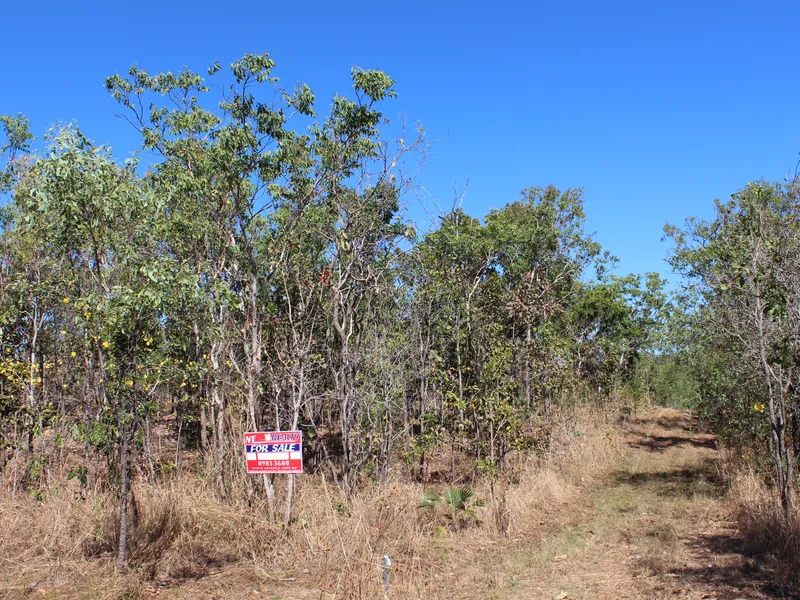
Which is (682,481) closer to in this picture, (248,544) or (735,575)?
(735,575)

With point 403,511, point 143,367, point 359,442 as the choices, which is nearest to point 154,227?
point 143,367

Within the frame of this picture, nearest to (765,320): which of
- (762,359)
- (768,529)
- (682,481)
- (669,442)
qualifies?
(762,359)

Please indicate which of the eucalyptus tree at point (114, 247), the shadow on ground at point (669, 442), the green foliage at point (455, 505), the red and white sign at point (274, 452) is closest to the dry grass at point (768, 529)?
the green foliage at point (455, 505)

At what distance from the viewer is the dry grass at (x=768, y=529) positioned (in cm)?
701

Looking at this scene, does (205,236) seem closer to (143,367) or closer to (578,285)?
(143,367)

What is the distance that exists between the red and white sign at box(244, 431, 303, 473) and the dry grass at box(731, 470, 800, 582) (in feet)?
18.2

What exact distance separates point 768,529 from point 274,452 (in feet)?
20.3

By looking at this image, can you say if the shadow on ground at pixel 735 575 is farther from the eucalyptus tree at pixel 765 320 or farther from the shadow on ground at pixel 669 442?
the shadow on ground at pixel 669 442

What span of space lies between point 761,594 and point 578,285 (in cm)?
1872

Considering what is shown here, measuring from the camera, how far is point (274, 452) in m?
7.60

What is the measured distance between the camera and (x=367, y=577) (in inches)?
250

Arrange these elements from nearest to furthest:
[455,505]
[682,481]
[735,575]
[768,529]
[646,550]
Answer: [735,575] → [768,529] → [646,550] → [455,505] → [682,481]

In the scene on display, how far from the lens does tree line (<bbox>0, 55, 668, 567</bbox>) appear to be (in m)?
6.79

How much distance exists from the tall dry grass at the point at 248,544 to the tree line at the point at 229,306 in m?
0.48
